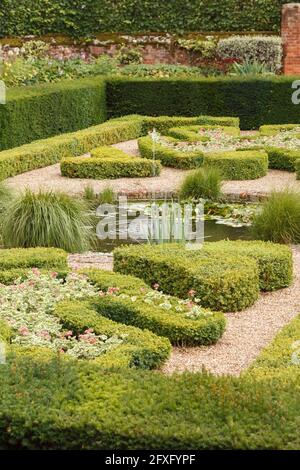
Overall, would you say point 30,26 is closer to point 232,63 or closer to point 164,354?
point 232,63

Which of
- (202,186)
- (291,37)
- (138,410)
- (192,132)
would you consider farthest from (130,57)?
(138,410)

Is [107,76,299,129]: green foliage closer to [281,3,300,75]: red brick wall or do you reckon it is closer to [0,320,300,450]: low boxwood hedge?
[281,3,300,75]: red brick wall

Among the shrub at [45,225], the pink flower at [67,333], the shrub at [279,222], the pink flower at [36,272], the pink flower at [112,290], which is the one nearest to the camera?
the pink flower at [67,333]

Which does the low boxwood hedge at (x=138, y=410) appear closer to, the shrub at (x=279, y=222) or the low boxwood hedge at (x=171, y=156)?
the shrub at (x=279, y=222)

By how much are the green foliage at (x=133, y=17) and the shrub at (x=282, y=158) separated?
11.1 m

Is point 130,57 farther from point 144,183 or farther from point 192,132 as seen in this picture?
point 144,183

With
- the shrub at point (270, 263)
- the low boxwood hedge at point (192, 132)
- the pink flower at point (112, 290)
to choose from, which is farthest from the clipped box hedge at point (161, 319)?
the low boxwood hedge at point (192, 132)

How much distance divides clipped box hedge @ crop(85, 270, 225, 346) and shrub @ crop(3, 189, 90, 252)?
225cm

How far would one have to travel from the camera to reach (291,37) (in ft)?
78.5

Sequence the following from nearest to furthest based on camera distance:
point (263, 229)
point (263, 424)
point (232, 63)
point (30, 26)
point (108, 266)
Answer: point (263, 424) → point (108, 266) → point (263, 229) → point (232, 63) → point (30, 26)

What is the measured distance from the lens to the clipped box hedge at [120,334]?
577 cm

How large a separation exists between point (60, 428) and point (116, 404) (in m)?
0.26

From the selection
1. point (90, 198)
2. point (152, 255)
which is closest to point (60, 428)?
point (152, 255)

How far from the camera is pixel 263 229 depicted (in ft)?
Answer: 31.1
